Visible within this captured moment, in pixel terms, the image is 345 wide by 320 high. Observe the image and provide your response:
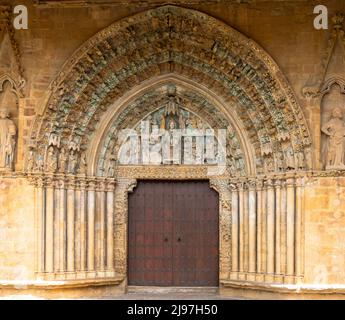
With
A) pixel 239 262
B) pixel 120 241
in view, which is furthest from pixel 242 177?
pixel 120 241

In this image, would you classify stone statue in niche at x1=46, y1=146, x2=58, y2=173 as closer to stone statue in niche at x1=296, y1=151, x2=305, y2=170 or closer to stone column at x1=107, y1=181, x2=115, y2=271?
stone column at x1=107, y1=181, x2=115, y2=271

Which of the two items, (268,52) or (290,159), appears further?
(290,159)

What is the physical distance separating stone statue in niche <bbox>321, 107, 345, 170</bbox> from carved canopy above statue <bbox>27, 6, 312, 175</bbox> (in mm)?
317

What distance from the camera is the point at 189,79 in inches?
554

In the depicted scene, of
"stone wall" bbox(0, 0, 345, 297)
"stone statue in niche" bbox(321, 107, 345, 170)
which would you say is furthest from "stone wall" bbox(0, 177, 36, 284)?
"stone statue in niche" bbox(321, 107, 345, 170)

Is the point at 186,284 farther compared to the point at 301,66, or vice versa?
the point at 186,284

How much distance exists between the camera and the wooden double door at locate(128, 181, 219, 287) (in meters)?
14.3

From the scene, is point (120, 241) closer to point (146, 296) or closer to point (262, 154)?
point (146, 296)

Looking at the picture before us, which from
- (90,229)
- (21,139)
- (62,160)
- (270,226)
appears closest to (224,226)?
(270,226)

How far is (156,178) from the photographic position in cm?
1431

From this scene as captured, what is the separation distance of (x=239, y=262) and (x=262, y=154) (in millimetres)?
1827

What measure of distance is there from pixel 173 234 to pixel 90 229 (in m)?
1.47

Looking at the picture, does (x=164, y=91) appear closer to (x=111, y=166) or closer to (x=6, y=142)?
(x=111, y=166)

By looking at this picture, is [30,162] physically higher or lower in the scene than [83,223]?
higher
